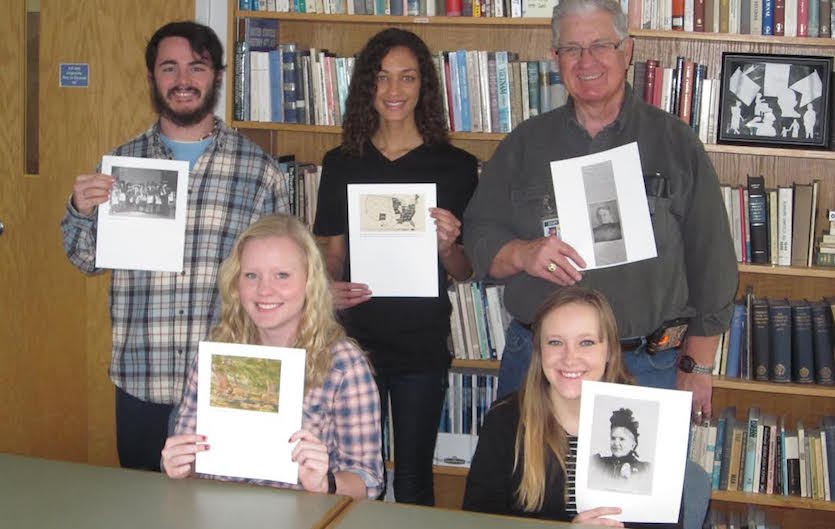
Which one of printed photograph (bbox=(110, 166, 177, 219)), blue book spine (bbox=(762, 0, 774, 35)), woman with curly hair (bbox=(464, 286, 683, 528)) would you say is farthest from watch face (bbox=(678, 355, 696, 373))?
printed photograph (bbox=(110, 166, 177, 219))

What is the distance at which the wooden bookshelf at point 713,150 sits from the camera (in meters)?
3.51

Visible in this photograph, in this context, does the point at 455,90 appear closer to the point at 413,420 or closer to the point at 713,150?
the point at 713,150

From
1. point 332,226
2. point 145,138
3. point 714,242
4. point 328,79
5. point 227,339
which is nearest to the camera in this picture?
point 227,339

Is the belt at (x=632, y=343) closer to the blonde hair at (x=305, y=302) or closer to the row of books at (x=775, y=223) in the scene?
the blonde hair at (x=305, y=302)

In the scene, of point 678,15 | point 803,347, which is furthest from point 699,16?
point 803,347

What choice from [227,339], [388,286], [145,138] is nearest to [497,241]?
[388,286]

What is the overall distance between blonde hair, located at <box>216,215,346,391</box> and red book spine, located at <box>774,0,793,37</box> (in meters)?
2.02

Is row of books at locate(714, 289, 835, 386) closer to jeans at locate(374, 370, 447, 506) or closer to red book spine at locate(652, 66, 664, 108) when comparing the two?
red book spine at locate(652, 66, 664, 108)

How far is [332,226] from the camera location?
301cm

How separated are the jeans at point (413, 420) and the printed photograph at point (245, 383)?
41.0 inches

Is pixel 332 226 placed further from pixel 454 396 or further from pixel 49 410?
pixel 49 410

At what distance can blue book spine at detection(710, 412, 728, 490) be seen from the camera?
142 inches

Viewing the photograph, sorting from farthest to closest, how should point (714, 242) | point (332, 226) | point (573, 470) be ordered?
point (332, 226) < point (714, 242) < point (573, 470)

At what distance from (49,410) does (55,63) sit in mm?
1451
